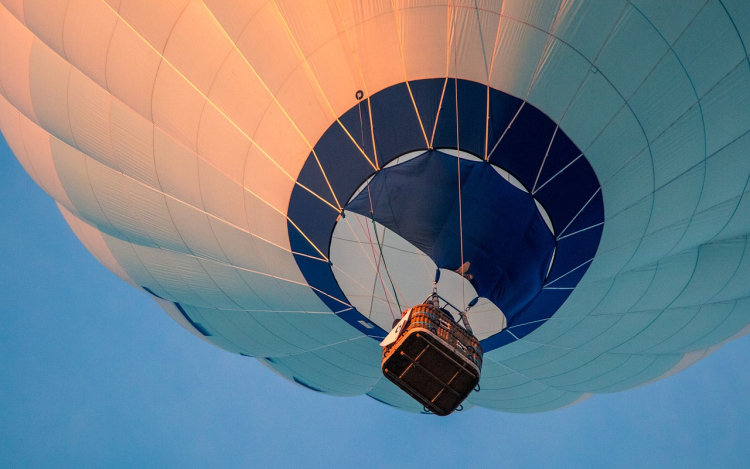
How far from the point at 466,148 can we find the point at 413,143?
539 millimetres

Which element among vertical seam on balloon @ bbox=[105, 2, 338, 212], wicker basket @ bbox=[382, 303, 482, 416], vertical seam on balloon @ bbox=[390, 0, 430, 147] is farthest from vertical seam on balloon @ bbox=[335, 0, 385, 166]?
wicker basket @ bbox=[382, 303, 482, 416]

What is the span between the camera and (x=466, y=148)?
22.4 feet

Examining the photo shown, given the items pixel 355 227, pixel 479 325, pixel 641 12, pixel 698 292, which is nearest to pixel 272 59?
pixel 355 227

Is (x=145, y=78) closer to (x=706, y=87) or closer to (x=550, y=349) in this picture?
(x=706, y=87)

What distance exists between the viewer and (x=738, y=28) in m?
6.15

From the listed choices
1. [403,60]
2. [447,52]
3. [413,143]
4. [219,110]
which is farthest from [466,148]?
[219,110]

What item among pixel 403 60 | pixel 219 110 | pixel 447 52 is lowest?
pixel 219 110

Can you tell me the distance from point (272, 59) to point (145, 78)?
5.06ft

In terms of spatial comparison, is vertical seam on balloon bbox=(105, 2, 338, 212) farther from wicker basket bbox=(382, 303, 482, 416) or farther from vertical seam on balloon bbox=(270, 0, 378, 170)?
wicker basket bbox=(382, 303, 482, 416)

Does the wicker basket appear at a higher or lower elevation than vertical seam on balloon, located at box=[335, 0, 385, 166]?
lower

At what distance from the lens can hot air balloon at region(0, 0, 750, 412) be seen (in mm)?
6418

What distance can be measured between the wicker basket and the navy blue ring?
1521mm

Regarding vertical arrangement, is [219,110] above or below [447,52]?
below

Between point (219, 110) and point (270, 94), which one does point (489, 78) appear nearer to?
point (270, 94)
